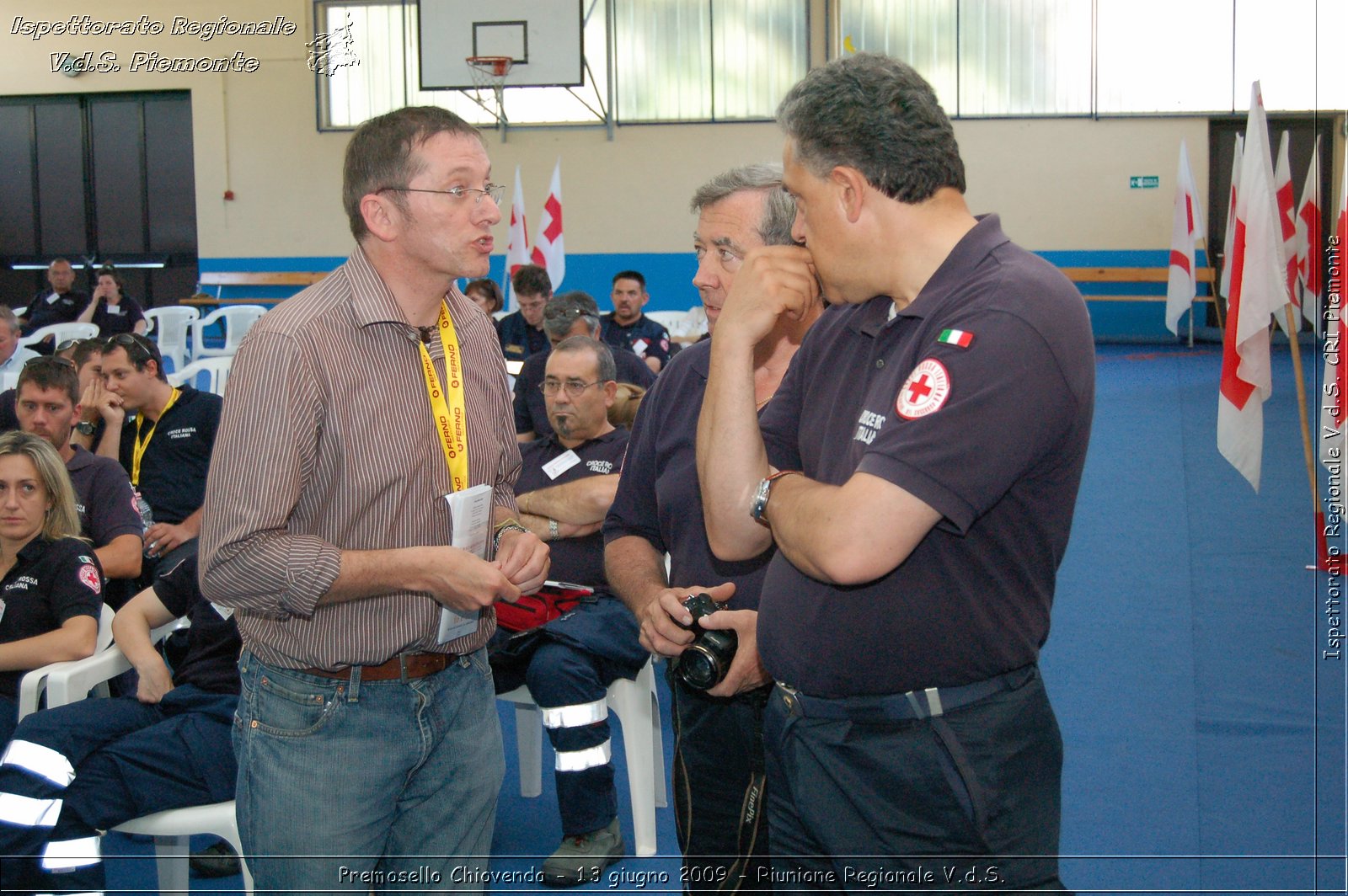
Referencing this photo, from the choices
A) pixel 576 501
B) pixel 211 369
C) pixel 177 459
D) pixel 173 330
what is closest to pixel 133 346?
pixel 177 459

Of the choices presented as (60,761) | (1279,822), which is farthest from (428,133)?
(1279,822)

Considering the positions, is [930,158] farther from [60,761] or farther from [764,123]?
[764,123]

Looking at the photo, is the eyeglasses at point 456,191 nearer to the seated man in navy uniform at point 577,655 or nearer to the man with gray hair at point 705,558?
the man with gray hair at point 705,558

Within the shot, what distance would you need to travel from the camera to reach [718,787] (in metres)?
1.98

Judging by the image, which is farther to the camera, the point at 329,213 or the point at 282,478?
the point at 329,213

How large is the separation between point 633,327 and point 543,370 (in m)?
2.33

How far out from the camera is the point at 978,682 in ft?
4.50

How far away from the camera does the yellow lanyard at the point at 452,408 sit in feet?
5.91

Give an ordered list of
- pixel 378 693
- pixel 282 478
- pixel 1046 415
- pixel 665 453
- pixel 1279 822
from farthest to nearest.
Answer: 1. pixel 1279 822
2. pixel 665 453
3. pixel 378 693
4. pixel 282 478
5. pixel 1046 415

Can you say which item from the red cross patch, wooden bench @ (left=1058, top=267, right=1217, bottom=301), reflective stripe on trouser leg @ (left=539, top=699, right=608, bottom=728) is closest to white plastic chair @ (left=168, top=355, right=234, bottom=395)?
reflective stripe on trouser leg @ (left=539, top=699, right=608, bottom=728)

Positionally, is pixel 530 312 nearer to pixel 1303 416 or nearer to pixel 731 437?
pixel 1303 416

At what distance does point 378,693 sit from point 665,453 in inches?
25.9

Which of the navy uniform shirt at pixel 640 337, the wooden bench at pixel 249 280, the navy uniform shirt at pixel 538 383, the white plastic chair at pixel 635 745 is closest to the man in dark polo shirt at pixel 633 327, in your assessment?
the navy uniform shirt at pixel 640 337

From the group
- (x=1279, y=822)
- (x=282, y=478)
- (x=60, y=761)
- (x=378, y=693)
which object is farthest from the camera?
(x=1279, y=822)
